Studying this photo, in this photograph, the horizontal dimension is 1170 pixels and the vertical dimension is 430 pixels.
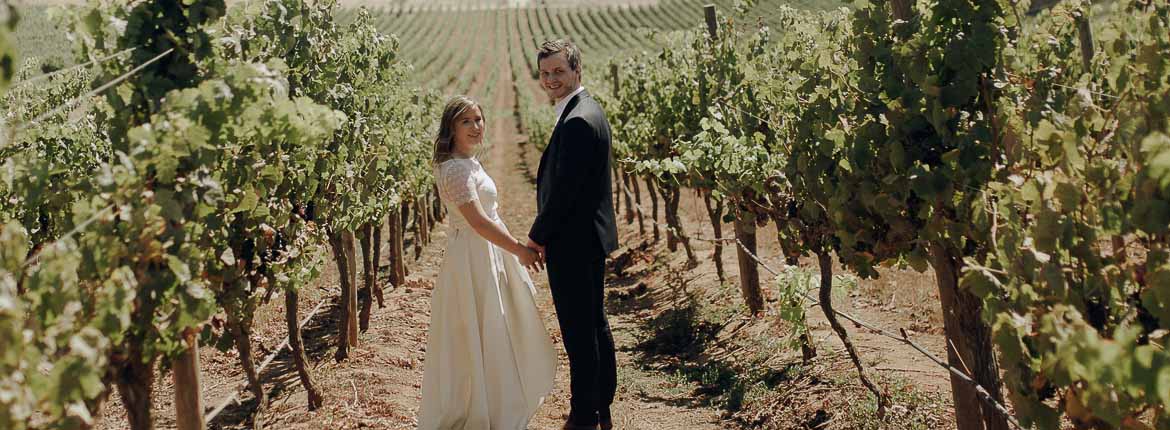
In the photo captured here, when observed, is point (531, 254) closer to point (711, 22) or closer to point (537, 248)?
point (537, 248)

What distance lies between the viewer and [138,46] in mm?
2805

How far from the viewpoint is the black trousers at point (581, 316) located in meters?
3.95

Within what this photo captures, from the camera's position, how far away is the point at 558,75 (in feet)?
13.0

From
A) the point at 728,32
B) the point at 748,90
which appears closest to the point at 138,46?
the point at 748,90

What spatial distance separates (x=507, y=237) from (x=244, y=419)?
7.99ft

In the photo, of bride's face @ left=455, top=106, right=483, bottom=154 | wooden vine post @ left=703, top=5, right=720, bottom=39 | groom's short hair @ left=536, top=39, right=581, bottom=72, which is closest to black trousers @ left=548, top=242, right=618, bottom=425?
bride's face @ left=455, top=106, right=483, bottom=154

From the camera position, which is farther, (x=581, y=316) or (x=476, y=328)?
→ (x=476, y=328)

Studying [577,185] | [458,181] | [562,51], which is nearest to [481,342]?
[458,181]

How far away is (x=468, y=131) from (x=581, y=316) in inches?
37.4

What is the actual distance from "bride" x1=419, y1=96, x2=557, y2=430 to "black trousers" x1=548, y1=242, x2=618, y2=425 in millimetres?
182

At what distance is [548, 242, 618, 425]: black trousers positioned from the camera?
395 centimetres

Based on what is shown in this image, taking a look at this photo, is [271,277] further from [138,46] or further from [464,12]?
[464,12]

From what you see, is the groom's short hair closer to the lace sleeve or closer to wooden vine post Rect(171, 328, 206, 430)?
the lace sleeve

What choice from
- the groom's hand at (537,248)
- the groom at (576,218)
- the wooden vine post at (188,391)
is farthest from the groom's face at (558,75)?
the wooden vine post at (188,391)
